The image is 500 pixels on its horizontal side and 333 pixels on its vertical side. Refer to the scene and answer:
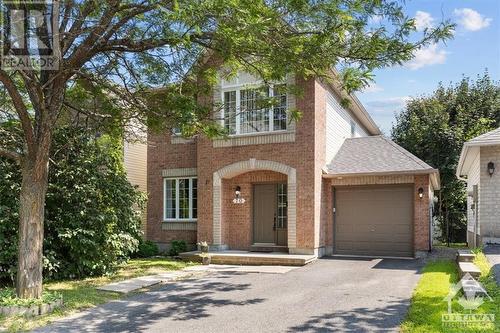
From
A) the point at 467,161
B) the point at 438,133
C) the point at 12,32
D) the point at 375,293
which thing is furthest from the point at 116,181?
the point at 438,133

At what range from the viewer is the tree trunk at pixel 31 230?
8172mm

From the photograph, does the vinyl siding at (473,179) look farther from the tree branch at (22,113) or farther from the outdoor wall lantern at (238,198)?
the tree branch at (22,113)

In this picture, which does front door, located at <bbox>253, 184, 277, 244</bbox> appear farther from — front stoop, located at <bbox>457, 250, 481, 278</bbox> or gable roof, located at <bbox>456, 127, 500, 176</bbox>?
front stoop, located at <bbox>457, 250, 481, 278</bbox>

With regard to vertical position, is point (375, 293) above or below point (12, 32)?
below

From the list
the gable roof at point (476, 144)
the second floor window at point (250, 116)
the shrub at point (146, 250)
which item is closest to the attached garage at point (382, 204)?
the gable roof at point (476, 144)

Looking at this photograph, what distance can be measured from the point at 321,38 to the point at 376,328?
183 inches

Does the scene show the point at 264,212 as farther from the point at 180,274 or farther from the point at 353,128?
the point at 353,128

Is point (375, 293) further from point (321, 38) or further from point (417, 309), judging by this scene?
point (321, 38)

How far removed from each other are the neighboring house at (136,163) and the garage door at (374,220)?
8738 millimetres

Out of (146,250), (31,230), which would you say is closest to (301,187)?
(146,250)

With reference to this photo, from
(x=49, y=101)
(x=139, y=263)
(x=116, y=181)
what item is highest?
(x=49, y=101)

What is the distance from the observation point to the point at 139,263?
48.4 ft

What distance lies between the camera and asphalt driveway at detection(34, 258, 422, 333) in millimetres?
7133

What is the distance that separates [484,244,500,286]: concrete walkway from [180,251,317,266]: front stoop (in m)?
4.87
